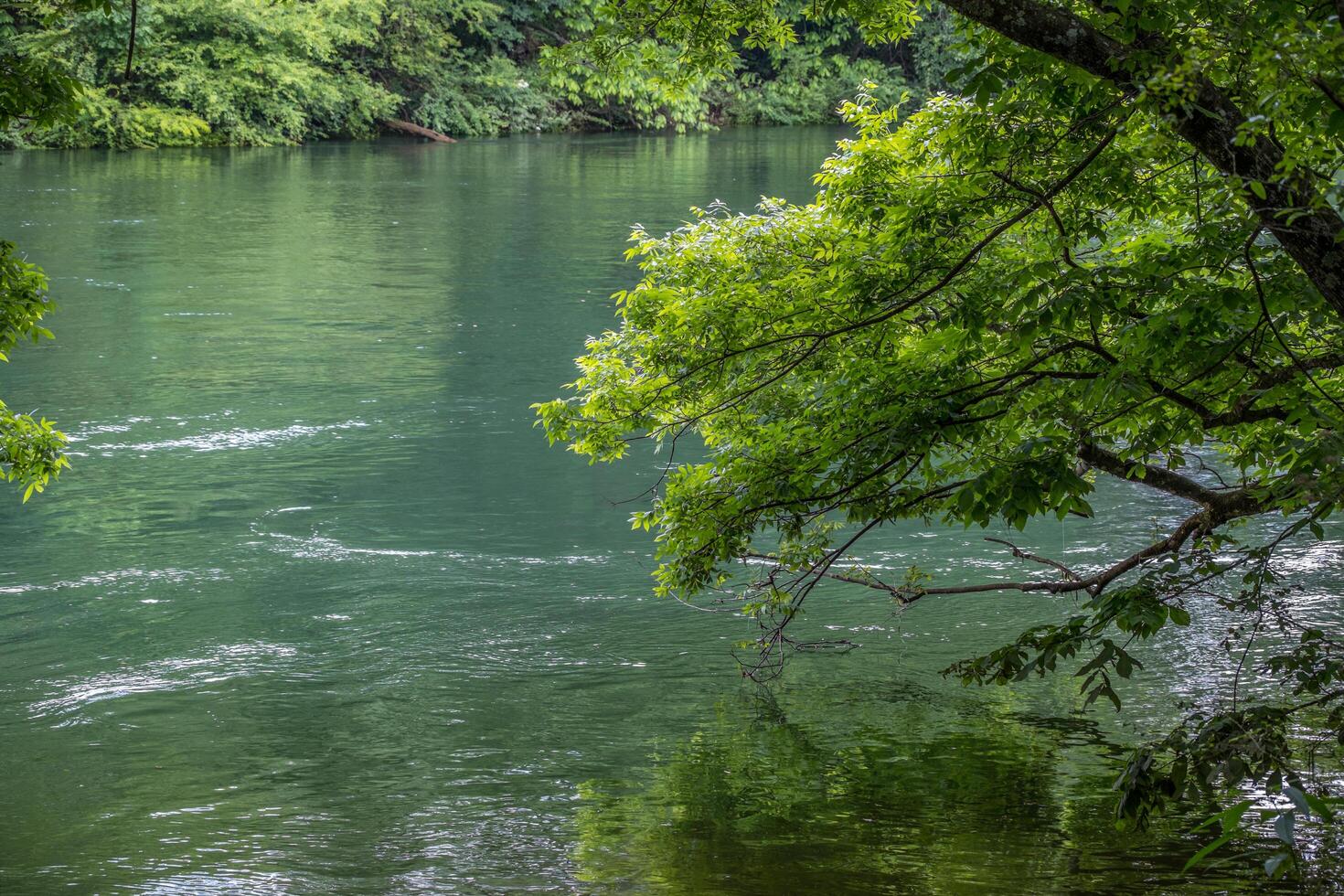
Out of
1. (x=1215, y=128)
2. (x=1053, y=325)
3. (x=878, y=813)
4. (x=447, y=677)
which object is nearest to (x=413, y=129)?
(x=447, y=677)

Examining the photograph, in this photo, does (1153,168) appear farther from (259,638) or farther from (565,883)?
(259,638)

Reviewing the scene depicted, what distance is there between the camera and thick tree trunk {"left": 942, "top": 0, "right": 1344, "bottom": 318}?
498cm

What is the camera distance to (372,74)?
55031 mm

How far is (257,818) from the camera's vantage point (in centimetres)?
813

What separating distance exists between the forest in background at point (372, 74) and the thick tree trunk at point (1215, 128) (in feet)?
116

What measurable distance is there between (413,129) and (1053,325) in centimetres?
4953

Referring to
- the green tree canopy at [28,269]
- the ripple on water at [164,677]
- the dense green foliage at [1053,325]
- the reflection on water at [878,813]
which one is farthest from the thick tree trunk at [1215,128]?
the ripple on water at [164,677]

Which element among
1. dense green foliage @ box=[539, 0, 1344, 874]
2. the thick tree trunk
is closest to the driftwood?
dense green foliage @ box=[539, 0, 1344, 874]

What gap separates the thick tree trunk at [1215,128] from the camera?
4.98m

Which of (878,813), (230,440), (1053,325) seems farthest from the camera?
(230,440)

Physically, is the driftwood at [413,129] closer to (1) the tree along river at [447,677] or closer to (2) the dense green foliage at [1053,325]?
(1) the tree along river at [447,677]

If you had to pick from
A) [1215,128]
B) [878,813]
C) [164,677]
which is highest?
[1215,128]

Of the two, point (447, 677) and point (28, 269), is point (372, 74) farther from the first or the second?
point (28, 269)

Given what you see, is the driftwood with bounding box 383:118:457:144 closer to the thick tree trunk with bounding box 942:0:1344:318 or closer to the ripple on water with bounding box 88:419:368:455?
the ripple on water with bounding box 88:419:368:455
